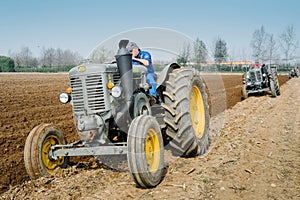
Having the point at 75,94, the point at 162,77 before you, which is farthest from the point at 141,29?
the point at 75,94

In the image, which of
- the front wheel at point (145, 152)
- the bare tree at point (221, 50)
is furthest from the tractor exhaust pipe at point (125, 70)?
the bare tree at point (221, 50)

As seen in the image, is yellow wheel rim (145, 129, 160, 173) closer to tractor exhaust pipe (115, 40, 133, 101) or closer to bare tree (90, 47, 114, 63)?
tractor exhaust pipe (115, 40, 133, 101)

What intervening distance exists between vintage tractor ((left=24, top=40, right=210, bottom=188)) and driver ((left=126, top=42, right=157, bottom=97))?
0.12m

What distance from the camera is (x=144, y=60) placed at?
17.0 ft

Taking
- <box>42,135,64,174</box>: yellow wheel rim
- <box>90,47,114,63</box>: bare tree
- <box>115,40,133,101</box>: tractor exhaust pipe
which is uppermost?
<box>90,47,114,63</box>: bare tree

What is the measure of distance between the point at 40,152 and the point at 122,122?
51.1 inches

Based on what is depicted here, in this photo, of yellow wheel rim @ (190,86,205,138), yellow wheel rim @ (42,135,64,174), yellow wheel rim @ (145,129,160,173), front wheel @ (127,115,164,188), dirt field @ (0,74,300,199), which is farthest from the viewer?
yellow wheel rim @ (190,86,205,138)

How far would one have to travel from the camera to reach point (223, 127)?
8172 mm

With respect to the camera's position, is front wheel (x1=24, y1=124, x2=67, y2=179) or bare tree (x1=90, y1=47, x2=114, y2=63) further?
bare tree (x1=90, y1=47, x2=114, y2=63)

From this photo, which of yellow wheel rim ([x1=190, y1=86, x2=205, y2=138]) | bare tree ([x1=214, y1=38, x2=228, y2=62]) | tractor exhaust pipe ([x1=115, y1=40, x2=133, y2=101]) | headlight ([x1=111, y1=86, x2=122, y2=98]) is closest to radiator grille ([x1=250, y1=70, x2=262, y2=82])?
yellow wheel rim ([x1=190, y1=86, x2=205, y2=138])

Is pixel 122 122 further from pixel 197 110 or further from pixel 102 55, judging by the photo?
pixel 197 110

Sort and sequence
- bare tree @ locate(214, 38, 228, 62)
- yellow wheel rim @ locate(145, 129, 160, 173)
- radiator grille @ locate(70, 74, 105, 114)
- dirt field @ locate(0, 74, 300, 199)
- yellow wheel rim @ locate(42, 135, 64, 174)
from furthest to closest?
bare tree @ locate(214, 38, 228, 62), yellow wheel rim @ locate(42, 135, 64, 174), radiator grille @ locate(70, 74, 105, 114), yellow wheel rim @ locate(145, 129, 160, 173), dirt field @ locate(0, 74, 300, 199)

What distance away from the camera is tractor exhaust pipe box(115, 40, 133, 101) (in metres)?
4.28

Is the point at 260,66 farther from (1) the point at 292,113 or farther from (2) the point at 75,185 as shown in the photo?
(2) the point at 75,185
